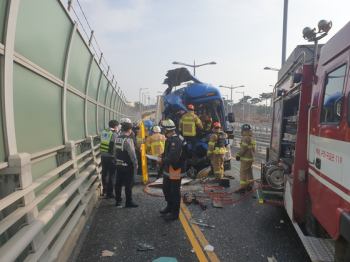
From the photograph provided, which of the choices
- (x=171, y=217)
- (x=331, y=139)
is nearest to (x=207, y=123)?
(x=171, y=217)

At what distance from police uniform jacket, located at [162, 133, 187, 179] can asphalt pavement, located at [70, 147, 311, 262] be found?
0.87m

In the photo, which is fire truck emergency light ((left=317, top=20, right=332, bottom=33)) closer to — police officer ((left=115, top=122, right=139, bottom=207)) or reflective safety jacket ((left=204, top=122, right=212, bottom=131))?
police officer ((left=115, top=122, right=139, bottom=207))

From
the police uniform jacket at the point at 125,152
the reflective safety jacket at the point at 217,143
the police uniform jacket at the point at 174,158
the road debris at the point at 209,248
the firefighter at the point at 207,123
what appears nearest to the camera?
the road debris at the point at 209,248

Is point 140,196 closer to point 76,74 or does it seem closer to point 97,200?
point 97,200

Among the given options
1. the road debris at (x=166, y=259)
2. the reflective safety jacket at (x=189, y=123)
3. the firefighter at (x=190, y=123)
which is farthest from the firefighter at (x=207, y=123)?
the road debris at (x=166, y=259)

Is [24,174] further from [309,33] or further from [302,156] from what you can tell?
[309,33]

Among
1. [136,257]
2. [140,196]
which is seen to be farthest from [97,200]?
[136,257]

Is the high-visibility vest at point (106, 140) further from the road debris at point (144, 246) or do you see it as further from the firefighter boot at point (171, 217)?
the road debris at point (144, 246)

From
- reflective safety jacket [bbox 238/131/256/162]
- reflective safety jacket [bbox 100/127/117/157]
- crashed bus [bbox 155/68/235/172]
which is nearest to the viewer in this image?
reflective safety jacket [bbox 100/127/117/157]

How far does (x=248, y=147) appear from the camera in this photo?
586cm

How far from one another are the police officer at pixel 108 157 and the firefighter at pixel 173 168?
52.6 inches

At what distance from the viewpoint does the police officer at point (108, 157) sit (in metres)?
5.25

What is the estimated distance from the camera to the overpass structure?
202 cm

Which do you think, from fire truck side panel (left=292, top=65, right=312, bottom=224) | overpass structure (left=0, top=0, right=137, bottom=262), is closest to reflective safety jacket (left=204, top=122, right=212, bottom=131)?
overpass structure (left=0, top=0, right=137, bottom=262)
